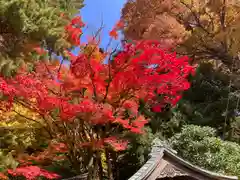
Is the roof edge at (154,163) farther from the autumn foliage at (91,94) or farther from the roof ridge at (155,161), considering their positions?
the autumn foliage at (91,94)

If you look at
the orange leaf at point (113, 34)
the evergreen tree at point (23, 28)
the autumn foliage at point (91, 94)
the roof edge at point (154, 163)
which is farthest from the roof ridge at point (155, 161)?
the evergreen tree at point (23, 28)

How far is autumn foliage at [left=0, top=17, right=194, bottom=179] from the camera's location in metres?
8.77

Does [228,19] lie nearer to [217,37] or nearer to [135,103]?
[217,37]

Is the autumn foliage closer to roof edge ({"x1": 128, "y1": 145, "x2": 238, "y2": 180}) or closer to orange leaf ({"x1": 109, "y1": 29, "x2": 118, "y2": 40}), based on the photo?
orange leaf ({"x1": 109, "y1": 29, "x2": 118, "y2": 40})

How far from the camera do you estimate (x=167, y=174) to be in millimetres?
6273

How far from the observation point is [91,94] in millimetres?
9344

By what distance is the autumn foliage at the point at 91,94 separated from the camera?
8766 millimetres

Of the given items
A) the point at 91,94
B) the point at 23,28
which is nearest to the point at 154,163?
the point at 91,94

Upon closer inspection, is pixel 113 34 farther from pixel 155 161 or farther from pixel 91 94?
pixel 155 161

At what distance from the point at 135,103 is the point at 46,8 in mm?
4609

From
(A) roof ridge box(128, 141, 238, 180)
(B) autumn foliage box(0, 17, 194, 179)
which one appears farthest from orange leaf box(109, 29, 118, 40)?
(A) roof ridge box(128, 141, 238, 180)

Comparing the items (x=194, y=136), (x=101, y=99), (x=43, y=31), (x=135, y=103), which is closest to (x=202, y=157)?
(x=194, y=136)

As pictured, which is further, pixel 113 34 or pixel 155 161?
pixel 113 34

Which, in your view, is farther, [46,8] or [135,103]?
[46,8]
